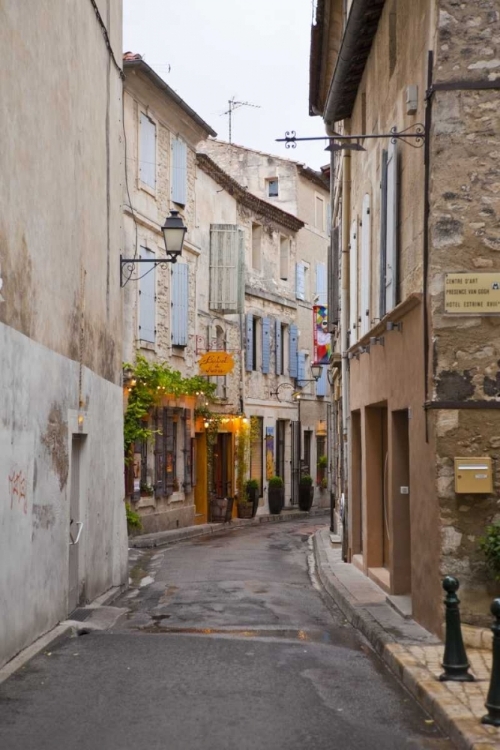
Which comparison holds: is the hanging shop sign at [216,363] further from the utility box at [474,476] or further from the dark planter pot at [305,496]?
the utility box at [474,476]

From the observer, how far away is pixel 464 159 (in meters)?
9.20

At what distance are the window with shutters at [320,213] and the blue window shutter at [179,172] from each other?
1300 cm

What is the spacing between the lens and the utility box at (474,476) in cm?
898

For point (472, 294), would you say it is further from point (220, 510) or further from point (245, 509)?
point (245, 509)

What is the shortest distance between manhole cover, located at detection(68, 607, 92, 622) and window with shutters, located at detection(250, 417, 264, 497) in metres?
19.6

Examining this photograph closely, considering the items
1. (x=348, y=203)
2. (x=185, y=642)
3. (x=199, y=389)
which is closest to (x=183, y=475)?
(x=199, y=389)

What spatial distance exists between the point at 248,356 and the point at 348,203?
1432cm

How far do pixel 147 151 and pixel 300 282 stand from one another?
1336 centimetres

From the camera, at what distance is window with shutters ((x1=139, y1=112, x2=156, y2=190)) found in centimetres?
2262

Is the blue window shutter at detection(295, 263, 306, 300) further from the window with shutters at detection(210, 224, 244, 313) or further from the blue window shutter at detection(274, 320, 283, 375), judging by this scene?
the window with shutters at detection(210, 224, 244, 313)

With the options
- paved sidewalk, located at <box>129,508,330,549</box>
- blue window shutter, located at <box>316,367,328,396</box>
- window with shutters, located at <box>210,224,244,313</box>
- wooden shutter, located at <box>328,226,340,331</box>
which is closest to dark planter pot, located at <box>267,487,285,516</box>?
paved sidewalk, located at <box>129,508,330,549</box>

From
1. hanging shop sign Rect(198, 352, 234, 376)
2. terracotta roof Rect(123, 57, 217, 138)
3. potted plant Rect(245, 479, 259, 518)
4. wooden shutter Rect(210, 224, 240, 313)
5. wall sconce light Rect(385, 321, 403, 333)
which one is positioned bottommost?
potted plant Rect(245, 479, 259, 518)

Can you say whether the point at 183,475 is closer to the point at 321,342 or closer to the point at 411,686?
the point at 321,342

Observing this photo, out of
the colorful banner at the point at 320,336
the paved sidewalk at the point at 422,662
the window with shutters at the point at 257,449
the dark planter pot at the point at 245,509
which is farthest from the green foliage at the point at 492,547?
the window with shutters at the point at 257,449
